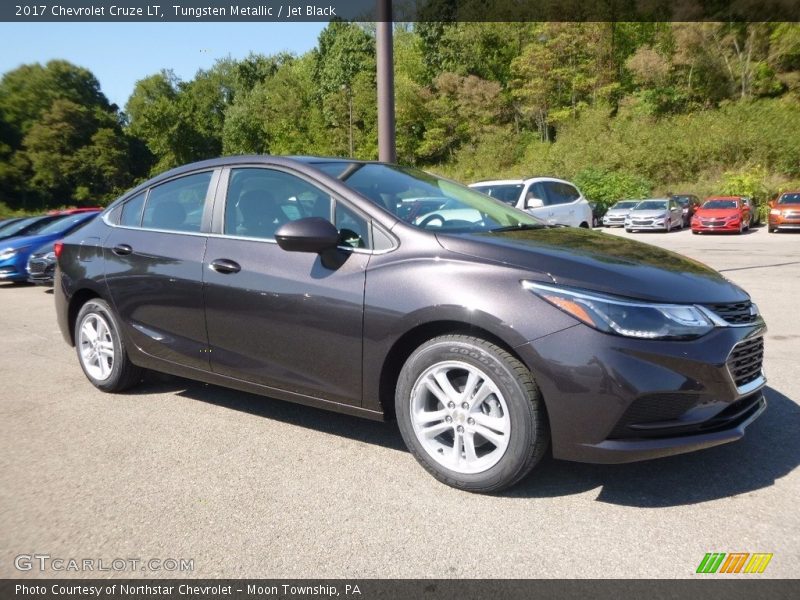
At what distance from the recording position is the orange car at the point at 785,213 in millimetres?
24031

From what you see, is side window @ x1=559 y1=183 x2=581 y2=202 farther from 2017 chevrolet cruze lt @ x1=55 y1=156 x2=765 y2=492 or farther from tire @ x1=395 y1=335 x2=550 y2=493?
tire @ x1=395 y1=335 x2=550 y2=493

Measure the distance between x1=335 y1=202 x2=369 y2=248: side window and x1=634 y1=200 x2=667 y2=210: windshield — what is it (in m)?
26.0

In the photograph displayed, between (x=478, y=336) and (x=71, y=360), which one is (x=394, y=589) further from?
(x=71, y=360)

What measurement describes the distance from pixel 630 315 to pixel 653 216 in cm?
2576

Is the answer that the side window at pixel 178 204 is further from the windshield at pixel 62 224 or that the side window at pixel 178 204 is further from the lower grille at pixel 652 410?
the windshield at pixel 62 224

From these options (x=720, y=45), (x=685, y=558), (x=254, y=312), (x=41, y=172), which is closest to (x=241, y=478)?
(x=254, y=312)

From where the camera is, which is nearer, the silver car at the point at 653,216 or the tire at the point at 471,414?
the tire at the point at 471,414

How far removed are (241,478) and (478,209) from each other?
2.06 metres

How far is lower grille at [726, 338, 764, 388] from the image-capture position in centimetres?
290

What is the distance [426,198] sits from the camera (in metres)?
3.88

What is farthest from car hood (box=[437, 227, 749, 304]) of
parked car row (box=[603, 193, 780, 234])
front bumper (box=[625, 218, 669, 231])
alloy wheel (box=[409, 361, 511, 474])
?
front bumper (box=[625, 218, 669, 231])

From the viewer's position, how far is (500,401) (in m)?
2.98

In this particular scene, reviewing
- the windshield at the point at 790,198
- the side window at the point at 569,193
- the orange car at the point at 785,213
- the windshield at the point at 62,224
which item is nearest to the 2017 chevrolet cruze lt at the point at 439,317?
the windshield at the point at 62,224

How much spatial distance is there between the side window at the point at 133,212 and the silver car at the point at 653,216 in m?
24.9
